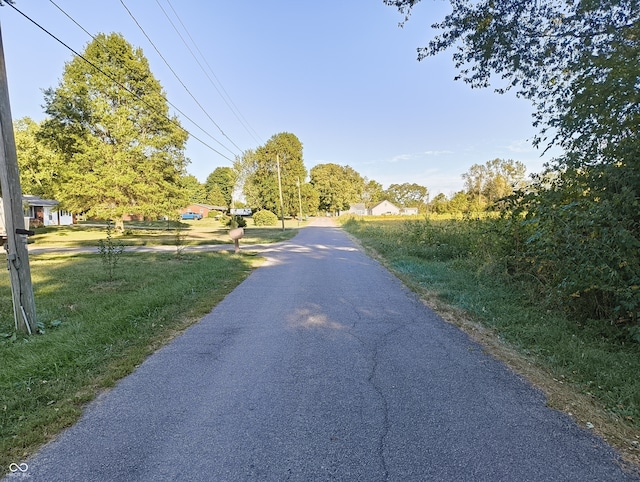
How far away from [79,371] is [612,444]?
445 cm

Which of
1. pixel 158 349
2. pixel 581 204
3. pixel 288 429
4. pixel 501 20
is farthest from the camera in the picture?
pixel 501 20

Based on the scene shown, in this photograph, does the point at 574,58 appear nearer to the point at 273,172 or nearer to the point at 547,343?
the point at 547,343

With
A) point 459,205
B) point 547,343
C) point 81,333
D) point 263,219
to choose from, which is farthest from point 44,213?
point 547,343

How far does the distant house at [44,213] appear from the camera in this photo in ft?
112

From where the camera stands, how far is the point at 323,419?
259cm

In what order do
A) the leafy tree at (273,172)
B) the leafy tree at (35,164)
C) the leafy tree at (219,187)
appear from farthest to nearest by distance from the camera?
1. the leafy tree at (219,187)
2. the leafy tree at (273,172)
3. the leafy tree at (35,164)

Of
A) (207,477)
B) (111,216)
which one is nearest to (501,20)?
(207,477)

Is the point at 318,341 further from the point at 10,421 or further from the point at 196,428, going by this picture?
the point at 10,421

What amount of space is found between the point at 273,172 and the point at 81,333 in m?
61.0

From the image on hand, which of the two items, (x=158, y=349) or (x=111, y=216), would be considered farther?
(x=111, y=216)

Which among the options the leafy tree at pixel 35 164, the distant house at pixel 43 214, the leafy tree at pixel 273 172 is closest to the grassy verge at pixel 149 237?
the leafy tree at pixel 35 164

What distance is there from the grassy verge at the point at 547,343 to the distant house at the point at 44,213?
36711 millimetres

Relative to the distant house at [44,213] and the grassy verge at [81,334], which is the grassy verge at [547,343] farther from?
the distant house at [44,213]

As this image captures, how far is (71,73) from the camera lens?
22.3 meters
